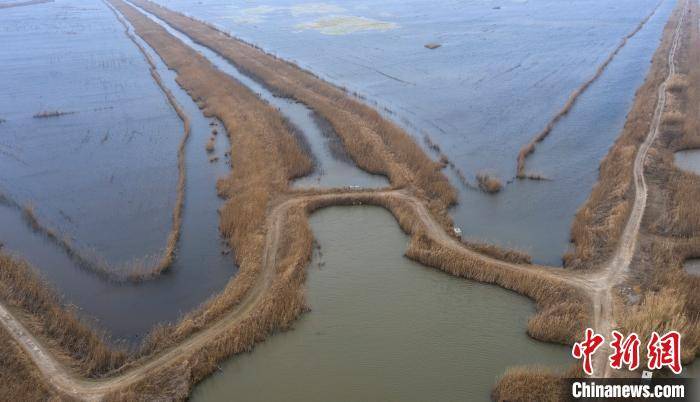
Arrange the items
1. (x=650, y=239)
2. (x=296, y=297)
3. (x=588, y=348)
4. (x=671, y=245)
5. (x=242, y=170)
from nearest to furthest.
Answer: (x=588, y=348) → (x=296, y=297) → (x=671, y=245) → (x=650, y=239) → (x=242, y=170)

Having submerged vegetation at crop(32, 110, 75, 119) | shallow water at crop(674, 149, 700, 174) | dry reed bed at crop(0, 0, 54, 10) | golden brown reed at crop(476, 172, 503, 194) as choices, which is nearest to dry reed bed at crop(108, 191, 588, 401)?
golden brown reed at crop(476, 172, 503, 194)

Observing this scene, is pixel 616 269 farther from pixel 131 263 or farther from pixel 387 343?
pixel 131 263

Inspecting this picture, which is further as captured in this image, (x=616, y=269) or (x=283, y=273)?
(x=283, y=273)

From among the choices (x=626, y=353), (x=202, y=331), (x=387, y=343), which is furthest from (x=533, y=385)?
(x=202, y=331)

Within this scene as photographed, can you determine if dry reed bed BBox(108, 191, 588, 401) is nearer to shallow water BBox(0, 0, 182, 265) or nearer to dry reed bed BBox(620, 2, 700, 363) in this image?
dry reed bed BBox(620, 2, 700, 363)

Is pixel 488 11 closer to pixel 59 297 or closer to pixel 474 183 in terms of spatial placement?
pixel 474 183

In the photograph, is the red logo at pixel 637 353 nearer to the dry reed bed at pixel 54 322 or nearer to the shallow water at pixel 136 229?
the shallow water at pixel 136 229

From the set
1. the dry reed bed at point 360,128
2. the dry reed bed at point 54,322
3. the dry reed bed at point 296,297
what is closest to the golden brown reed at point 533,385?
the dry reed bed at point 296,297
